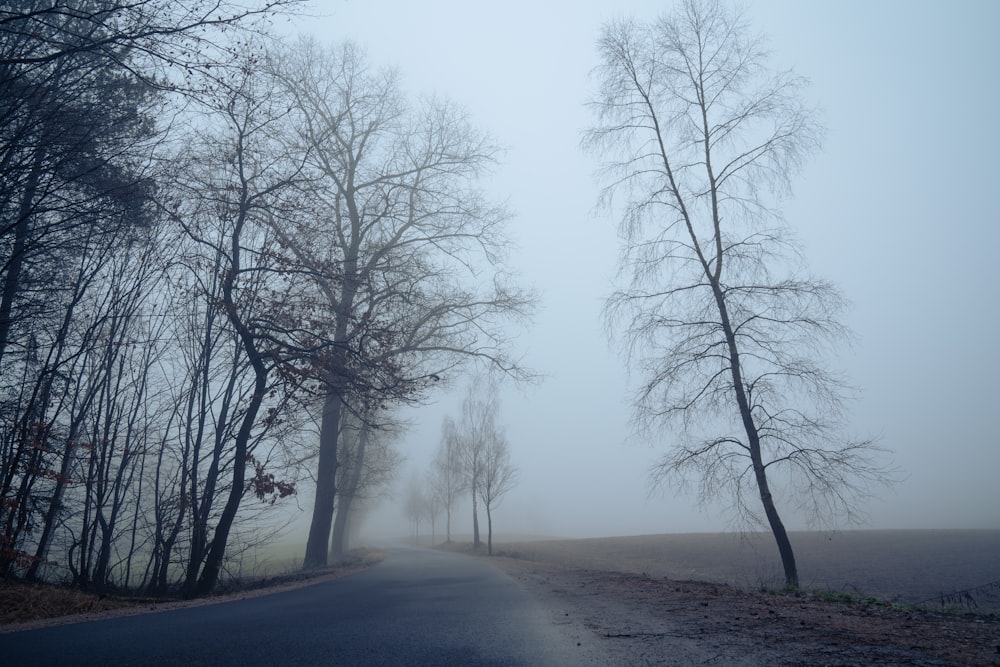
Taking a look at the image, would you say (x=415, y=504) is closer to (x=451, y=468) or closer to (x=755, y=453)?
(x=451, y=468)

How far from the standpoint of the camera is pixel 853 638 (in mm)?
4676

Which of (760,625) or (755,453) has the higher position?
(755,453)

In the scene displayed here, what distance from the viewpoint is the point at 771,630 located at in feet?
16.9

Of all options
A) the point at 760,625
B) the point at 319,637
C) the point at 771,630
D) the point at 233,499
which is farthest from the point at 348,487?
the point at 771,630

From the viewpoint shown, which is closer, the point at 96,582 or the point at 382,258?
the point at 96,582

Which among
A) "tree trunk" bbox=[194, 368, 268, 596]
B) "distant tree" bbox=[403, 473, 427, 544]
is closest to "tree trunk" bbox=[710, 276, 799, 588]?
"tree trunk" bbox=[194, 368, 268, 596]

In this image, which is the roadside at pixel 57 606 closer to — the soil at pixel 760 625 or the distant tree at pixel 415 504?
the soil at pixel 760 625

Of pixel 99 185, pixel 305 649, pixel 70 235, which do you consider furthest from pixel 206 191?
pixel 305 649

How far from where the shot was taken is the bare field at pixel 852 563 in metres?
12.3

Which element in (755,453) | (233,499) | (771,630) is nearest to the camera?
(771,630)

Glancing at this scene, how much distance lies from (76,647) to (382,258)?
587 inches

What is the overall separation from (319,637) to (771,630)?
159 inches

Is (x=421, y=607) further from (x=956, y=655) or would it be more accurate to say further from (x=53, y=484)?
(x=53, y=484)

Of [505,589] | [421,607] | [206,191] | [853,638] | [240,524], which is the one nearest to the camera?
[853,638]
